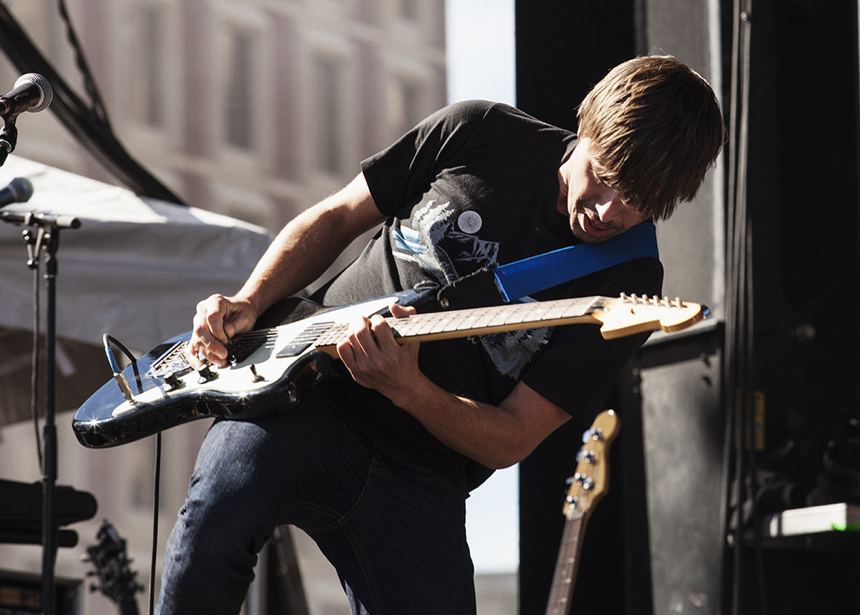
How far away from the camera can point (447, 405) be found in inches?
76.2

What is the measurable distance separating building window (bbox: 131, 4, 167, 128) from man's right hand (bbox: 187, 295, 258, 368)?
14.9 m

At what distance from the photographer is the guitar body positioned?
6.24 ft

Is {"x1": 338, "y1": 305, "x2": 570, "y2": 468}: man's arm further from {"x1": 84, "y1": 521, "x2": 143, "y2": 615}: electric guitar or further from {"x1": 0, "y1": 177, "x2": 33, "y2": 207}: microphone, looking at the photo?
{"x1": 84, "y1": 521, "x2": 143, "y2": 615}: electric guitar

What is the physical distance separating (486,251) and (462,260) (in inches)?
2.0

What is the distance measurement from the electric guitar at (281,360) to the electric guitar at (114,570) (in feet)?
5.91

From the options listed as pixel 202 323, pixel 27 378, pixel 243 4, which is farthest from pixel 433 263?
pixel 243 4

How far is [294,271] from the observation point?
7.34ft

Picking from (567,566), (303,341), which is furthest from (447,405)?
(567,566)

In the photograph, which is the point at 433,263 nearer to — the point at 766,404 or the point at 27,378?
the point at 766,404

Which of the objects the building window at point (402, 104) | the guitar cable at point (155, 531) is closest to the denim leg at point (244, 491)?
the guitar cable at point (155, 531)

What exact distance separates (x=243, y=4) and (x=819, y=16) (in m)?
16.2

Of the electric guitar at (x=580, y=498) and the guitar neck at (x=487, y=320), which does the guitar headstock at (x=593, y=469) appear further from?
the guitar neck at (x=487, y=320)

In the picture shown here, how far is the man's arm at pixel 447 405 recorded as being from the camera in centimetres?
187

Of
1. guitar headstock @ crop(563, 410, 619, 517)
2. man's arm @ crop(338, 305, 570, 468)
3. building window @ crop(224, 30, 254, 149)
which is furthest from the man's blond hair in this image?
building window @ crop(224, 30, 254, 149)
